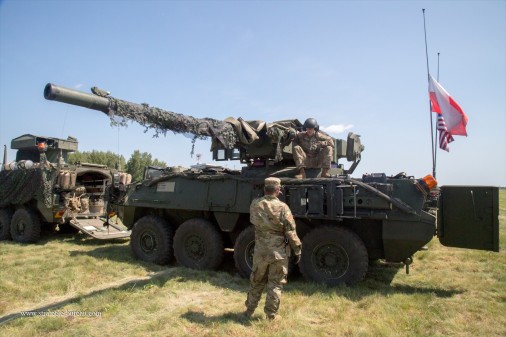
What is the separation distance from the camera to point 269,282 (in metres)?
4.60

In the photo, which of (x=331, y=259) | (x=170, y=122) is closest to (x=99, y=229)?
(x=170, y=122)

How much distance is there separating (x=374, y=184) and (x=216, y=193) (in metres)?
2.84

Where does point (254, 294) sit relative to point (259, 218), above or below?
below

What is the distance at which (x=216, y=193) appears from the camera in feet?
23.9

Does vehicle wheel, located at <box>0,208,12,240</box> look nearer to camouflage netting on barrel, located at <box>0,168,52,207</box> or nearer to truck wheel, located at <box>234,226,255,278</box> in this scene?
camouflage netting on barrel, located at <box>0,168,52,207</box>

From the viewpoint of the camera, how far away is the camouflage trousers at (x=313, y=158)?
671 centimetres

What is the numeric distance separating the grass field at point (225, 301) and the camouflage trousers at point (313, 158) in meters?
1.96

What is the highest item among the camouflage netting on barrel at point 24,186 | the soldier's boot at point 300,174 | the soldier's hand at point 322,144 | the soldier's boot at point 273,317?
the soldier's hand at point 322,144

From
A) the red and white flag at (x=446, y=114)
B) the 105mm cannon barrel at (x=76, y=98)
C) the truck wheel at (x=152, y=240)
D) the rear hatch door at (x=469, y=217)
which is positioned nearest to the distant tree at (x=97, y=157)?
the truck wheel at (x=152, y=240)

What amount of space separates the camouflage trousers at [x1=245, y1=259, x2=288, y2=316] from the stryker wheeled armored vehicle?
5.44ft

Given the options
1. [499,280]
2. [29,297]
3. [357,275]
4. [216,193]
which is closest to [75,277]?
[29,297]

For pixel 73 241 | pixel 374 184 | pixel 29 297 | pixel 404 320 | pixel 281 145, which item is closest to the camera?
pixel 404 320

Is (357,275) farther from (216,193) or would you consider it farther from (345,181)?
(216,193)

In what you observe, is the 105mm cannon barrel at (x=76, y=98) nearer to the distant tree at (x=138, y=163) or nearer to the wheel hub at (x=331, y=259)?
the wheel hub at (x=331, y=259)
